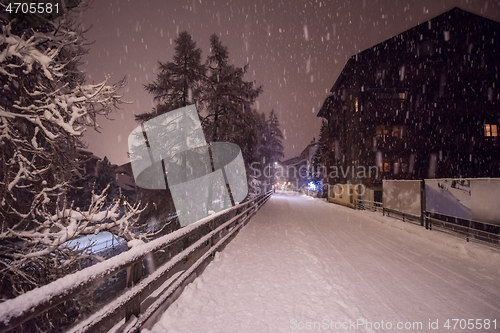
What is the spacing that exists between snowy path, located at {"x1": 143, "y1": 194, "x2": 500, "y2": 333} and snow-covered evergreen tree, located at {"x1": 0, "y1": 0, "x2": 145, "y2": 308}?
2048 millimetres

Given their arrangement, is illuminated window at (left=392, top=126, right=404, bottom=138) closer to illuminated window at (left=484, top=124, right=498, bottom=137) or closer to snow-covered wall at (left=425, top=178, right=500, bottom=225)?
illuminated window at (left=484, top=124, right=498, bottom=137)

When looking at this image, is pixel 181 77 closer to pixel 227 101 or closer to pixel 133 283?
pixel 227 101

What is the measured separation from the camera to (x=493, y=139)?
21109 mm

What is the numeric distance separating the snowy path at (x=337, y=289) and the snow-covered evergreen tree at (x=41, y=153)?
2048mm

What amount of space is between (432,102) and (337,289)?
26794mm

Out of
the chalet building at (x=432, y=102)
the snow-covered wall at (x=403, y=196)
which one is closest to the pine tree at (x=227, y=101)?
the snow-covered wall at (x=403, y=196)

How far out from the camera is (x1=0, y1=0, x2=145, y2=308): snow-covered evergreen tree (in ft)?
11.2

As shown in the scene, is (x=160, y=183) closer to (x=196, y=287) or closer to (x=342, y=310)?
(x=196, y=287)

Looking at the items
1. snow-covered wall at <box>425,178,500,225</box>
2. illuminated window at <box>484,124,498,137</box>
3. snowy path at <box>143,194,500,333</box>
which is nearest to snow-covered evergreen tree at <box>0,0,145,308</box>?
snowy path at <box>143,194,500,333</box>

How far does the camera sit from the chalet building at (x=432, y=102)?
21.5 metres

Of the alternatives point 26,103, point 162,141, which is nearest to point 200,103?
point 162,141

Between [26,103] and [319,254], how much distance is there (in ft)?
24.7

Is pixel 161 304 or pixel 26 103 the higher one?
pixel 26 103

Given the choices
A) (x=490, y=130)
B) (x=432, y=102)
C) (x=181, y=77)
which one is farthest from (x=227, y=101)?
(x=490, y=130)
